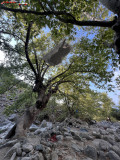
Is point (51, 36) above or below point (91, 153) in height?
above

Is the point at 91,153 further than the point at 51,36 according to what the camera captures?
No

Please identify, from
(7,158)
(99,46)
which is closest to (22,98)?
(7,158)

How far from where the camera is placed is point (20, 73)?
166 inches

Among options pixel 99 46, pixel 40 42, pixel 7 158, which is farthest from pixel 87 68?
pixel 7 158

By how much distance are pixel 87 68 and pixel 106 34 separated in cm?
206

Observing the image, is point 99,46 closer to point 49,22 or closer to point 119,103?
point 49,22

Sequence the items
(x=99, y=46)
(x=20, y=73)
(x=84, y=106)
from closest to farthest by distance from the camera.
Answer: (x=99, y=46), (x=20, y=73), (x=84, y=106)

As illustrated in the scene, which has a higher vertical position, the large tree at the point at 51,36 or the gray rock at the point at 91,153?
the large tree at the point at 51,36

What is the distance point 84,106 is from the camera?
7.67 m

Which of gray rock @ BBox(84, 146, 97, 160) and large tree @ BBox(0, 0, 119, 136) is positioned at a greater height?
large tree @ BBox(0, 0, 119, 136)

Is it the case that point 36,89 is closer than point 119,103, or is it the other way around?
point 36,89

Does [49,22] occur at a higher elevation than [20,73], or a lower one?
higher

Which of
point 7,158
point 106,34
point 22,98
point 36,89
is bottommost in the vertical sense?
point 7,158

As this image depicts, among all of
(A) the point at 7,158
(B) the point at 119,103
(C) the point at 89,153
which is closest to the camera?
(A) the point at 7,158
